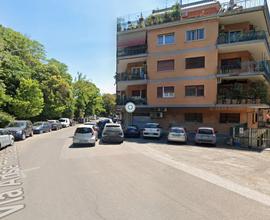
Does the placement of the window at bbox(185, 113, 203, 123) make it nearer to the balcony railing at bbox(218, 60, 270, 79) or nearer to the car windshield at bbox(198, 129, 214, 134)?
the balcony railing at bbox(218, 60, 270, 79)

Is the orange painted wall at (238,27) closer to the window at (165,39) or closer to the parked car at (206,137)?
the window at (165,39)

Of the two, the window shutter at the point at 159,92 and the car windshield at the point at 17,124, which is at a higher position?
the window shutter at the point at 159,92

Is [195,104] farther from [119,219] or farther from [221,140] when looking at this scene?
[119,219]

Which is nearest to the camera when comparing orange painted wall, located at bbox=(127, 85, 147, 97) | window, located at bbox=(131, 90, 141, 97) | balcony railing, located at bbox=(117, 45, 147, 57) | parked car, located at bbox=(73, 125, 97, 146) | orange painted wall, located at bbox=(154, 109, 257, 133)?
parked car, located at bbox=(73, 125, 97, 146)

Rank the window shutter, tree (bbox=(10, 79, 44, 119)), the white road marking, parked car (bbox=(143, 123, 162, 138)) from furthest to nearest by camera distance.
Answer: tree (bbox=(10, 79, 44, 119)) → the window shutter → parked car (bbox=(143, 123, 162, 138)) → the white road marking

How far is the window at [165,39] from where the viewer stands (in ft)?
94.4

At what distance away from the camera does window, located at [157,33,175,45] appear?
28781 millimetres

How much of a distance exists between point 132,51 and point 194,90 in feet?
30.4

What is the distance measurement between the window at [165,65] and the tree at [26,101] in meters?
17.1

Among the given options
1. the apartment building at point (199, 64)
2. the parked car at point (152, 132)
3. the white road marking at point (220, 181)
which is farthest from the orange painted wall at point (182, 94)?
the white road marking at point (220, 181)

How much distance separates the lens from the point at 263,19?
1017 inches

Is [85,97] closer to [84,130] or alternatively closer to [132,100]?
[132,100]

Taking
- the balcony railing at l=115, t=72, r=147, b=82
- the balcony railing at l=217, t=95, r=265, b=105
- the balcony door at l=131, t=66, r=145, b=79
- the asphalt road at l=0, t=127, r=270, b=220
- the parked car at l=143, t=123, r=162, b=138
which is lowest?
the asphalt road at l=0, t=127, r=270, b=220

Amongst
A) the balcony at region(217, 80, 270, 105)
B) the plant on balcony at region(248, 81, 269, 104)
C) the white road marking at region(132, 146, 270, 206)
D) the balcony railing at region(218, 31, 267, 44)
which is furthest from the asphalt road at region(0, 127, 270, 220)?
the balcony railing at region(218, 31, 267, 44)
